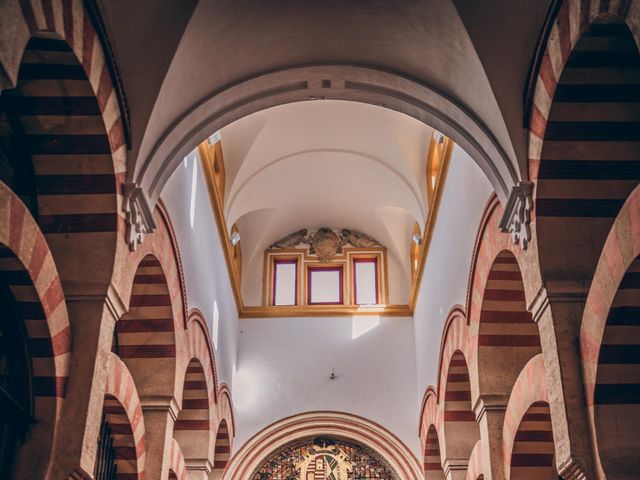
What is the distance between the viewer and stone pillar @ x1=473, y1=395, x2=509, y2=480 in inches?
275

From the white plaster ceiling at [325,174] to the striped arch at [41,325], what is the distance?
Result: 5.74 meters

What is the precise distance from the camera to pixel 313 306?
12.7 metres

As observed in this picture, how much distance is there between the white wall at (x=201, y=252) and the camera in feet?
24.8

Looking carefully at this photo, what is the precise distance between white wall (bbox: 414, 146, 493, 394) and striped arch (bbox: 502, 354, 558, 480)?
162 cm

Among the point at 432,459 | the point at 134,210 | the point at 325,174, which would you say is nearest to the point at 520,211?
the point at 134,210

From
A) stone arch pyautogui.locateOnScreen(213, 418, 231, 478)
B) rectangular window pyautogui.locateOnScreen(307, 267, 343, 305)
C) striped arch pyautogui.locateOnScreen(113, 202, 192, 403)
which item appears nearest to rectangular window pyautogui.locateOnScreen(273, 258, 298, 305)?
rectangular window pyautogui.locateOnScreen(307, 267, 343, 305)

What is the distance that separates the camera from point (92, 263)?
17.3 feet

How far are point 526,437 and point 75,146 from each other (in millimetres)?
4164

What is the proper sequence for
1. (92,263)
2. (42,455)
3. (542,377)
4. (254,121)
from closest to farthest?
1. (42,455)
2. (92,263)
3. (542,377)
4. (254,121)

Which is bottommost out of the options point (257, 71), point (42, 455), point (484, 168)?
point (42, 455)

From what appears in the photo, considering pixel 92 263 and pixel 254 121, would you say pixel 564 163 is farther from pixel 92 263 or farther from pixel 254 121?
pixel 254 121

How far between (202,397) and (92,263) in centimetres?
422

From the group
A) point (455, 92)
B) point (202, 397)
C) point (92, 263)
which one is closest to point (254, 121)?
point (202, 397)

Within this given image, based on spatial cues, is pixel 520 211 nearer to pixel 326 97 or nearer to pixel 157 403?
pixel 326 97
